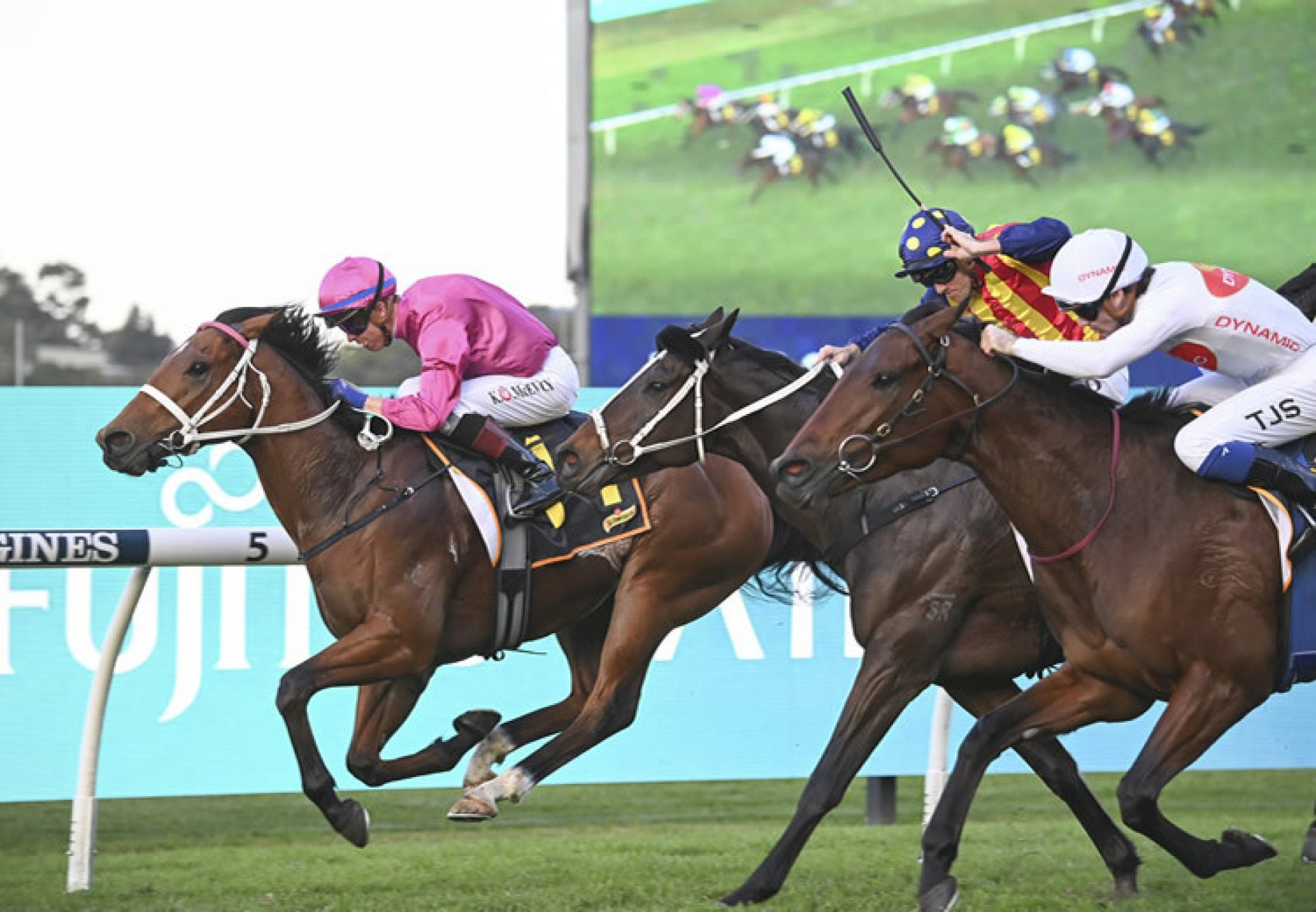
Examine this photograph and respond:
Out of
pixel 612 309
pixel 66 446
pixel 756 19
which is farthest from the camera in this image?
pixel 756 19

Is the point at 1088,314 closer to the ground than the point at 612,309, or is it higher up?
closer to the ground

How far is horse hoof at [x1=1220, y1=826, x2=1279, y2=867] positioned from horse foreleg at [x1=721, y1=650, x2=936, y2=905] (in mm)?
871

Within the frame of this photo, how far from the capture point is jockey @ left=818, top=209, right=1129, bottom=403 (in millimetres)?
5035

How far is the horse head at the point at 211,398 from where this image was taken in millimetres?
5195

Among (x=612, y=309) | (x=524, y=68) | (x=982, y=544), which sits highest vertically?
(x=524, y=68)

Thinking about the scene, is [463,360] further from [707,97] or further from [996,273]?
[707,97]

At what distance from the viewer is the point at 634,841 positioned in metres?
6.64

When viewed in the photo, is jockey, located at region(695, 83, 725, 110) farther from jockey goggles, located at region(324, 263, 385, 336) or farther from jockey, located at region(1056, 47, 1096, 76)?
jockey goggles, located at region(324, 263, 385, 336)

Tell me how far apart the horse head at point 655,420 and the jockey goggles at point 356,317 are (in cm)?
78

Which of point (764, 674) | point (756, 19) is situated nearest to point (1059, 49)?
point (756, 19)

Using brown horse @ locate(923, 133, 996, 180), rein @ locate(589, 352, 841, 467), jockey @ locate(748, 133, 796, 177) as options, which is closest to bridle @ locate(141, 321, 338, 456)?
rein @ locate(589, 352, 841, 467)

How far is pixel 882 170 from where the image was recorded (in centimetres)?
1014

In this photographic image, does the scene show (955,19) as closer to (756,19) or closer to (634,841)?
(756,19)

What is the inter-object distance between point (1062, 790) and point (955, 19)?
605 cm
